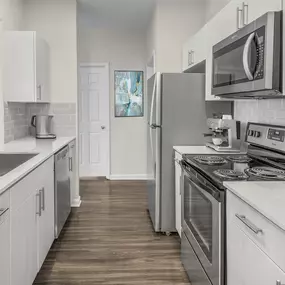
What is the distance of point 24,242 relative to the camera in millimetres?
2291

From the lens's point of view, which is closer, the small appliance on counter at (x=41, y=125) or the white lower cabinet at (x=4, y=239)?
the white lower cabinet at (x=4, y=239)

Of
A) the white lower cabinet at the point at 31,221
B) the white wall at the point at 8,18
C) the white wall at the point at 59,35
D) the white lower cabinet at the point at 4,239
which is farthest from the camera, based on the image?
the white wall at the point at 59,35

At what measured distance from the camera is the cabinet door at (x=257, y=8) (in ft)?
6.69

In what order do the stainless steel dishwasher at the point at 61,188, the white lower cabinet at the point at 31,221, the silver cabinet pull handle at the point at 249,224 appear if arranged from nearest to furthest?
the silver cabinet pull handle at the point at 249,224 → the white lower cabinet at the point at 31,221 → the stainless steel dishwasher at the point at 61,188

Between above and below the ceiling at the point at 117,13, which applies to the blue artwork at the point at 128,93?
below

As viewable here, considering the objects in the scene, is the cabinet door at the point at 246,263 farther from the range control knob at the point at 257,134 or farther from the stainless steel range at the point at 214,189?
the range control knob at the point at 257,134

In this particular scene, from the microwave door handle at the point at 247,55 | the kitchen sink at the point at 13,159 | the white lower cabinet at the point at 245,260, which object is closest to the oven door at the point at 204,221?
the white lower cabinet at the point at 245,260

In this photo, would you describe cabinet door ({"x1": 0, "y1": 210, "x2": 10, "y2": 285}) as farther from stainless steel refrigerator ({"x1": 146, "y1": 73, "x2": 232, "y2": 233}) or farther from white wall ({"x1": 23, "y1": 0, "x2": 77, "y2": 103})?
white wall ({"x1": 23, "y1": 0, "x2": 77, "y2": 103})

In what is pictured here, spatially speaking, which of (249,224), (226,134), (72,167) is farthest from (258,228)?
(72,167)

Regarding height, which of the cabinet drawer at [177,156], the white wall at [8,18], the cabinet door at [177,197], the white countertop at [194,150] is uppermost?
the white wall at [8,18]

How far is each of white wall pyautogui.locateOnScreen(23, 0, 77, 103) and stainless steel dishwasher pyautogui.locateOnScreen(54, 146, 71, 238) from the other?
1.07 meters

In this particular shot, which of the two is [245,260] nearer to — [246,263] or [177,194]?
[246,263]

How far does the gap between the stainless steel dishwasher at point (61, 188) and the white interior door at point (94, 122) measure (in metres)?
2.78

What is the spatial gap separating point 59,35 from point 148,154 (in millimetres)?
1829
